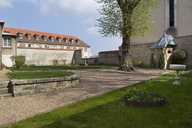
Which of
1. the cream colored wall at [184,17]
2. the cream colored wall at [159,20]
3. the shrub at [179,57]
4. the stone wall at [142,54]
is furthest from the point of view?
the stone wall at [142,54]

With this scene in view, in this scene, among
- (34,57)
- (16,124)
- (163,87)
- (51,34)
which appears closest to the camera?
(16,124)

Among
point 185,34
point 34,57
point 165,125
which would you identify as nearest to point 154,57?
point 185,34

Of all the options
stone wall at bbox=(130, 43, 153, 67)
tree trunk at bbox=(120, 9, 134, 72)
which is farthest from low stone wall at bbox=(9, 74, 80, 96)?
stone wall at bbox=(130, 43, 153, 67)

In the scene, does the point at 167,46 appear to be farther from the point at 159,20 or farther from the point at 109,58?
the point at 109,58

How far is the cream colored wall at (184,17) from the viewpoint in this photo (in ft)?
104

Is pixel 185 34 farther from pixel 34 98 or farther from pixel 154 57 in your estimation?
pixel 34 98

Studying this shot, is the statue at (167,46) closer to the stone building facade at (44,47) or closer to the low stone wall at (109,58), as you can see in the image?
the low stone wall at (109,58)

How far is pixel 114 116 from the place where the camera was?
807cm

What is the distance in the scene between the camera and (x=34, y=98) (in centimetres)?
1152

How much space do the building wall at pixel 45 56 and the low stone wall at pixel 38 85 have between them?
43.7 meters

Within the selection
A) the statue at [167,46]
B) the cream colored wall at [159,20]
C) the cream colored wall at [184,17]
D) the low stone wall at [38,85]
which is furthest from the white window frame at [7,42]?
the low stone wall at [38,85]

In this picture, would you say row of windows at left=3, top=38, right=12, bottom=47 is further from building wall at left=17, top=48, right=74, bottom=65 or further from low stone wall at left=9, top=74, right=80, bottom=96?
low stone wall at left=9, top=74, right=80, bottom=96

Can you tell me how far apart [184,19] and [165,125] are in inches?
1051

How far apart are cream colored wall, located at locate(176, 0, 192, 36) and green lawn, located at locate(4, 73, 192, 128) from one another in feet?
75.1
